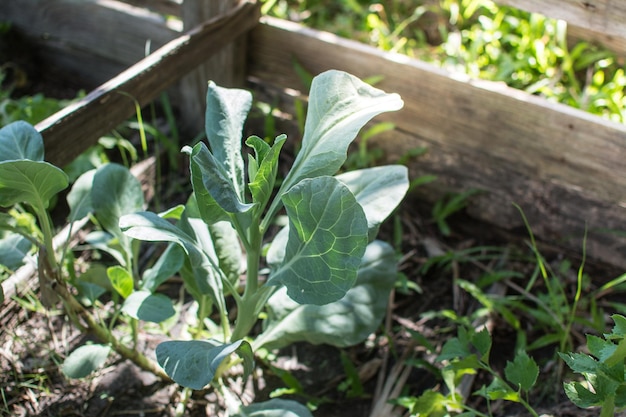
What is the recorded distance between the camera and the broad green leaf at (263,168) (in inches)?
54.1

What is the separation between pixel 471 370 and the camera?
1699 millimetres

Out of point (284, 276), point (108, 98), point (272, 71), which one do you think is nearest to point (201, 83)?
point (272, 71)

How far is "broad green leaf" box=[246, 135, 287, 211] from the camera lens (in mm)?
1375

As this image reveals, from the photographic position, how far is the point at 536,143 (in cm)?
225

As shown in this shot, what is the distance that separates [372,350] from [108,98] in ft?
3.65

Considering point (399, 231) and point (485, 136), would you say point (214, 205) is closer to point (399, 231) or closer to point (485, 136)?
point (399, 231)

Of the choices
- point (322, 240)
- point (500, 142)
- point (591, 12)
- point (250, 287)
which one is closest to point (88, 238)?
point (250, 287)

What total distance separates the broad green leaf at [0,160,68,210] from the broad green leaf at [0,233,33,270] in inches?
6.1

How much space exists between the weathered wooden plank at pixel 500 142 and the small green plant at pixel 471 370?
86 centimetres

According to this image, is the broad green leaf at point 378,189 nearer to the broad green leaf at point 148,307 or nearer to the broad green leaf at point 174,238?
the broad green leaf at point 174,238

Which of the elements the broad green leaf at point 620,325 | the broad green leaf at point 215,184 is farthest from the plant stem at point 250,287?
the broad green leaf at point 620,325

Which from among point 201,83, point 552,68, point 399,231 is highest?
point 552,68

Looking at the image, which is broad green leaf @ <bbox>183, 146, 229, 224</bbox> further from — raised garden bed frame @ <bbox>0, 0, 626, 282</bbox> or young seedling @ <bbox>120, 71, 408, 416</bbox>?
raised garden bed frame @ <bbox>0, 0, 626, 282</bbox>

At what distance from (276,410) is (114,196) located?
699mm
